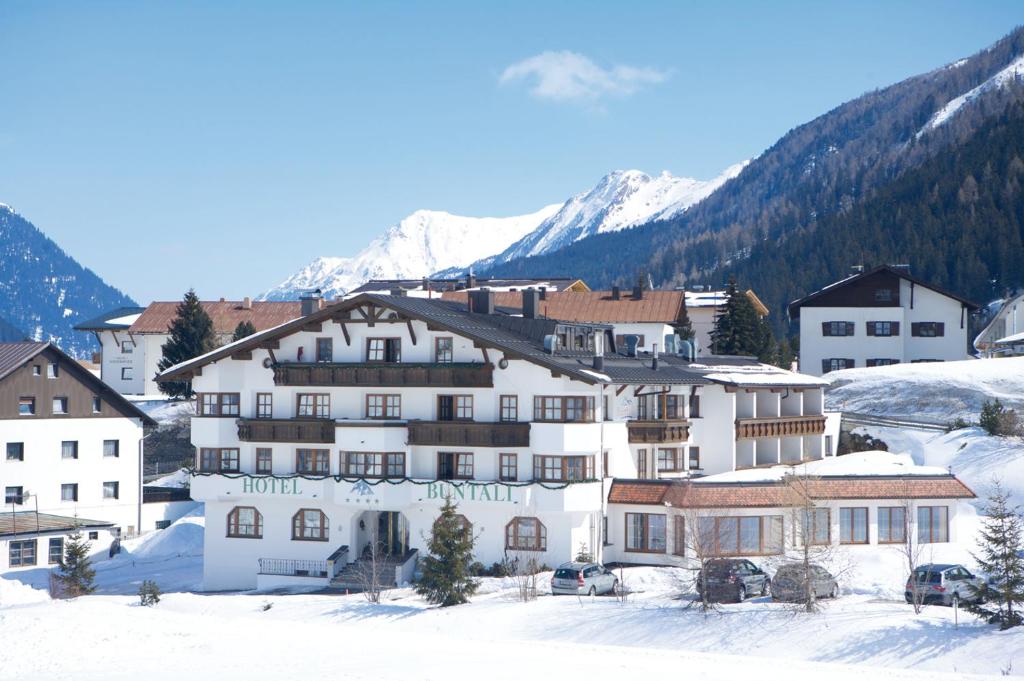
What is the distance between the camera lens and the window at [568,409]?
5666cm

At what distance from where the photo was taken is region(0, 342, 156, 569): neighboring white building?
7219cm

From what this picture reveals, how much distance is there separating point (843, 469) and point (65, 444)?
4191 centimetres

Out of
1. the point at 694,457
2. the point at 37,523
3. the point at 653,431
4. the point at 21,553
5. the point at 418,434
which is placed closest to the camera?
the point at 418,434

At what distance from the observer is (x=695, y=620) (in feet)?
145

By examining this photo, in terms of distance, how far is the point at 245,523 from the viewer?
2435 inches

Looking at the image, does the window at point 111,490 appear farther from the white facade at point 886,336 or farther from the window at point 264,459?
the white facade at point 886,336

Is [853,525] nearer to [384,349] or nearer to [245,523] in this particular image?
[384,349]

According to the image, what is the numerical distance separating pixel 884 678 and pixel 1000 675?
11.3ft

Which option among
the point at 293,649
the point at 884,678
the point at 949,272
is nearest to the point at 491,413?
the point at 293,649

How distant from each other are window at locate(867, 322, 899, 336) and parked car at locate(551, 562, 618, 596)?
57.3 m

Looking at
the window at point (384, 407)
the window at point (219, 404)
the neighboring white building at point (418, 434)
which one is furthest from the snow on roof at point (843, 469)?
the window at point (219, 404)

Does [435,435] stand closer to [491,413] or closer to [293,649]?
[491,413]

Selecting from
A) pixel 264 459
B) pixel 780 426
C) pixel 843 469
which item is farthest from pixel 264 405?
pixel 843 469

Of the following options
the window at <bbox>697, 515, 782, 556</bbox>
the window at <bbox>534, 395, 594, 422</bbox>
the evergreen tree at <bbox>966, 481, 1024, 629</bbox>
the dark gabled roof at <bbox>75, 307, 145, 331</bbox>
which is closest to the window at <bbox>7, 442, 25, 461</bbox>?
the window at <bbox>534, 395, 594, 422</bbox>
